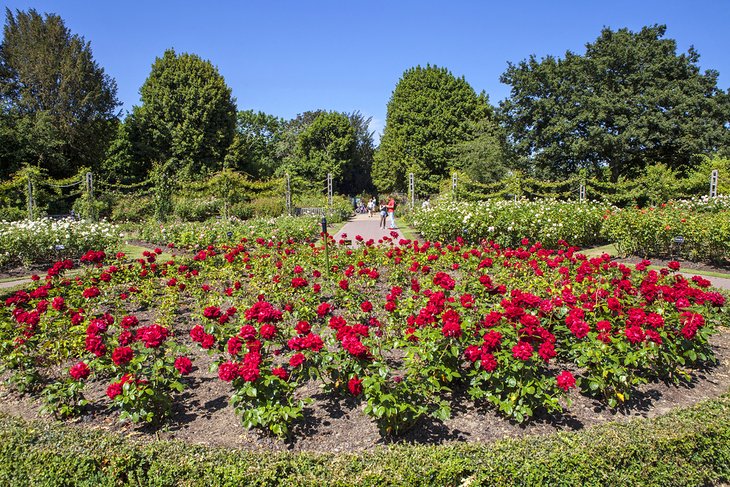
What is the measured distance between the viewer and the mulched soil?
3.22 m

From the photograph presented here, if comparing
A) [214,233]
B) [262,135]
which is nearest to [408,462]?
[214,233]

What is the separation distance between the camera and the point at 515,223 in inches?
449

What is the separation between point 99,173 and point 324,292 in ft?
97.6

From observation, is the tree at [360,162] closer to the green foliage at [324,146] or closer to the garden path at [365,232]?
the green foliage at [324,146]

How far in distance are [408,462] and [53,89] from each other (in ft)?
109

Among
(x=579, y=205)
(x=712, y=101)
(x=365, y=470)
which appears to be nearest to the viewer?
(x=365, y=470)

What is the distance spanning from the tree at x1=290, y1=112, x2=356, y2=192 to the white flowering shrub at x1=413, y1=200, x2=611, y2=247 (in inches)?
1268

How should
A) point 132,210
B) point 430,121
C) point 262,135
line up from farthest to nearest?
point 262,135, point 430,121, point 132,210

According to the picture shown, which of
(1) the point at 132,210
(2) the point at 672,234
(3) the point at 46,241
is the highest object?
(1) the point at 132,210

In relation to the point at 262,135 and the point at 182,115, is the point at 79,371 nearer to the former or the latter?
the point at 182,115

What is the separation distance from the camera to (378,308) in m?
5.43

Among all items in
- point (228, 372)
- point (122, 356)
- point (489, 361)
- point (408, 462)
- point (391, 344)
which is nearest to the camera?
point (408, 462)

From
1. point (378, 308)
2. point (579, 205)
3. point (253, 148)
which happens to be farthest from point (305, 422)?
point (253, 148)

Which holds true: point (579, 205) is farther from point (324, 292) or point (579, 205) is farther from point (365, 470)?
point (365, 470)
